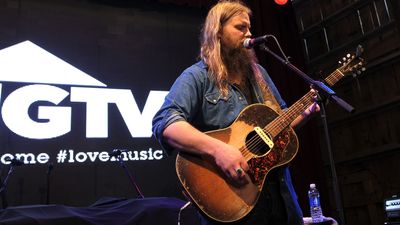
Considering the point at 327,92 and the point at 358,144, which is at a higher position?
the point at 358,144

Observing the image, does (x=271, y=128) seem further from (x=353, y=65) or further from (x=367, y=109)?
(x=367, y=109)

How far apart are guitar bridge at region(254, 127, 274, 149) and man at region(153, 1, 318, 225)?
10 centimetres

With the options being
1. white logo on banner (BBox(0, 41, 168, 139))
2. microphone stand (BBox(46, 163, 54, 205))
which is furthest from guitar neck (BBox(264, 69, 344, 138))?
white logo on banner (BBox(0, 41, 168, 139))

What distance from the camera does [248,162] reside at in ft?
5.02

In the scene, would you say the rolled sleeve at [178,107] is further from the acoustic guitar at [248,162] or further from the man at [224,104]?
the acoustic guitar at [248,162]

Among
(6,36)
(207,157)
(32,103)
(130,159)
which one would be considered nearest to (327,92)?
(207,157)

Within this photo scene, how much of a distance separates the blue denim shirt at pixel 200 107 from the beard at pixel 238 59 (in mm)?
143

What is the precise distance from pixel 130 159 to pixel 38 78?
4.64 ft

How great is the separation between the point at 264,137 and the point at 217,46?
497 mm

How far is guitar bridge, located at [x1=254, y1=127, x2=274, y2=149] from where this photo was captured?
63.2 inches

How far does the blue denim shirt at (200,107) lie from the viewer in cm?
155

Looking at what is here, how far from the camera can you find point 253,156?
5.08ft

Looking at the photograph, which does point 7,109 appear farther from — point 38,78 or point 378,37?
point 378,37

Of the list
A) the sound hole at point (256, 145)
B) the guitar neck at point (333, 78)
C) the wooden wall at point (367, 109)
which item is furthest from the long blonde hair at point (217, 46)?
the wooden wall at point (367, 109)
